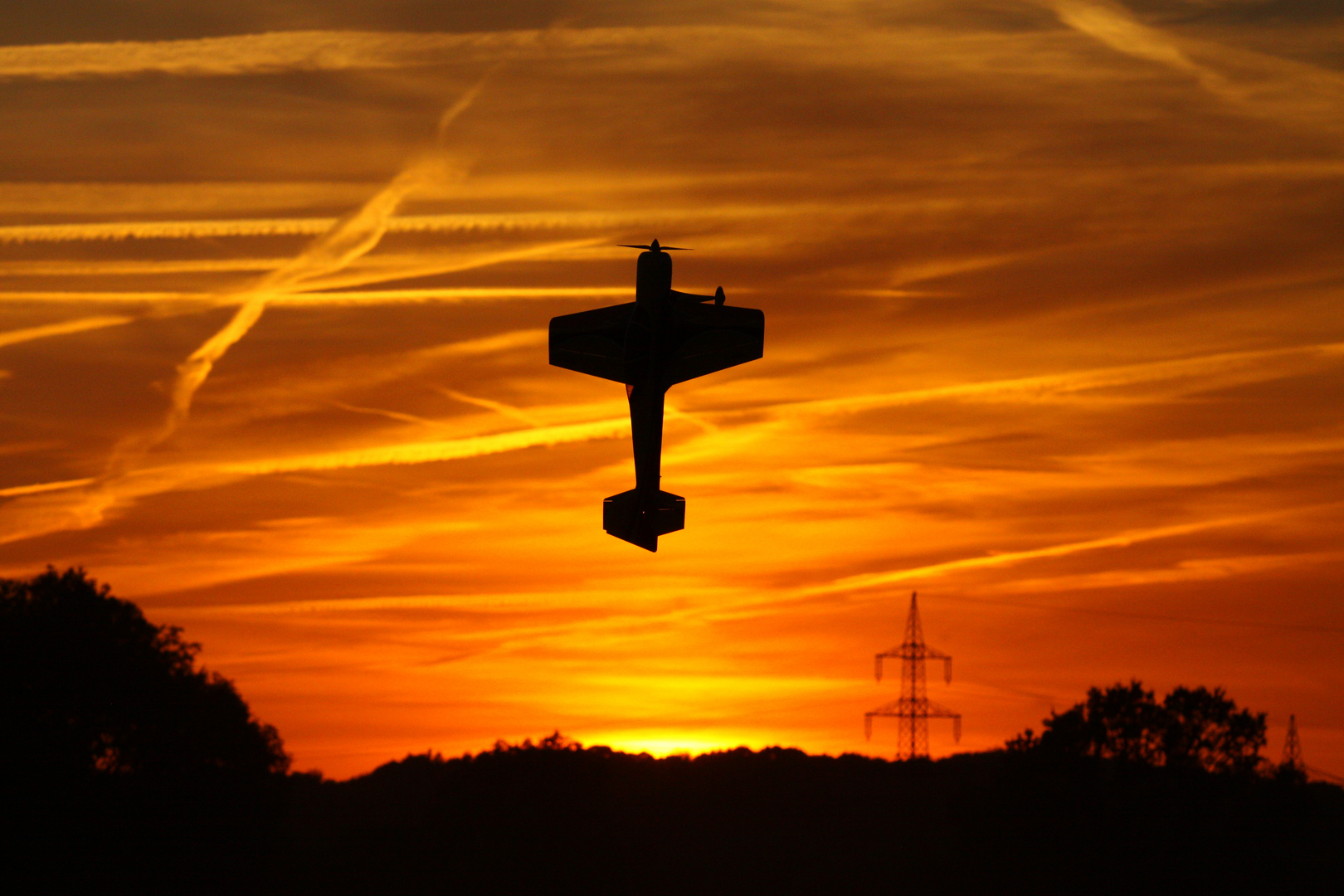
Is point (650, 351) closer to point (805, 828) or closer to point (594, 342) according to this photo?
point (594, 342)

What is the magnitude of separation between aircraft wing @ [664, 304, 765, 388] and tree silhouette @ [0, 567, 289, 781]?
79.9 meters

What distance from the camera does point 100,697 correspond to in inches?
4414

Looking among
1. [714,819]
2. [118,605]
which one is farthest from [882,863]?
[118,605]

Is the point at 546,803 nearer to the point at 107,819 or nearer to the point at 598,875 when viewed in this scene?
the point at 598,875

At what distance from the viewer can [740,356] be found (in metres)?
42.8

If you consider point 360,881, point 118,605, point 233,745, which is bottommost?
point 360,881

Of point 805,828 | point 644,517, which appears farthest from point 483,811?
point 644,517

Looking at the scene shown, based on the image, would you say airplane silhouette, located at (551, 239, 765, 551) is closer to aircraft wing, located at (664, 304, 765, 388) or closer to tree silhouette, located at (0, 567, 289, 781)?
aircraft wing, located at (664, 304, 765, 388)

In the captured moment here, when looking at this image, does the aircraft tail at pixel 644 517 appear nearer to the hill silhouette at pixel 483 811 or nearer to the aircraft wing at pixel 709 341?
the aircraft wing at pixel 709 341

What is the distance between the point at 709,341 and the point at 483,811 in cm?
11515

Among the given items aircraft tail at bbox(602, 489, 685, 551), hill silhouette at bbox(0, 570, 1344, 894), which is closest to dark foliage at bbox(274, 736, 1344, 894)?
hill silhouette at bbox(0, 570, 1344, 894)

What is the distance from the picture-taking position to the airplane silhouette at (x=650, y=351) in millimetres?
42281

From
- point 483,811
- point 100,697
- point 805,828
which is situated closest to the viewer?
point 100,697

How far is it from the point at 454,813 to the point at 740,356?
11528 centimetres
